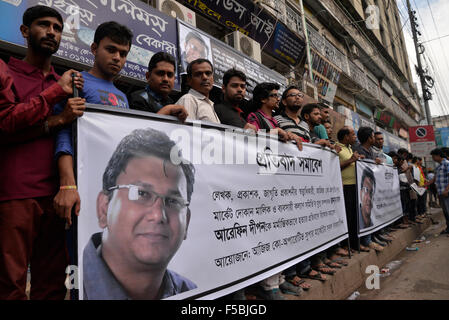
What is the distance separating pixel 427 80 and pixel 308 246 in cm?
2057

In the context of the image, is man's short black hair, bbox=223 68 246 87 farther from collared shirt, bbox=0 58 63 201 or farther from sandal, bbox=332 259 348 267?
sandal, bbox=332 259 348 267

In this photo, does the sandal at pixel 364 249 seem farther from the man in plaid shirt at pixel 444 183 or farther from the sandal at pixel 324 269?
the man in plaid shirt at pixel 444 183

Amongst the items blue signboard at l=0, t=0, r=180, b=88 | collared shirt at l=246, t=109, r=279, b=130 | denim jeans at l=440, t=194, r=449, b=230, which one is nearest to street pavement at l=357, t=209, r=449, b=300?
denim jeans at l=440, t=194, r=449, b=230

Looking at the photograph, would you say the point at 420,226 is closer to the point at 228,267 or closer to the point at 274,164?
the point at 274,164

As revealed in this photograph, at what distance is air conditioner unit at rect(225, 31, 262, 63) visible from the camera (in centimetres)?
656

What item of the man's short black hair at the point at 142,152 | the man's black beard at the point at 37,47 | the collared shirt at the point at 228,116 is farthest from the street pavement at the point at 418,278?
the man's black beard at the point at 37,47

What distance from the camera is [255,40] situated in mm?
7617

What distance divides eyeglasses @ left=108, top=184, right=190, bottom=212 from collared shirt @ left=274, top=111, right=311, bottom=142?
6.05 ft

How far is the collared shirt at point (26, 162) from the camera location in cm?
125

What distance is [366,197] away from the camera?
3723mm

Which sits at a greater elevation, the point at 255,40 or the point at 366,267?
the point at 255,40

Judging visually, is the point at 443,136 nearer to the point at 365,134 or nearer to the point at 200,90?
the point at 365,134

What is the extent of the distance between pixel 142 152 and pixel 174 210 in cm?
34
